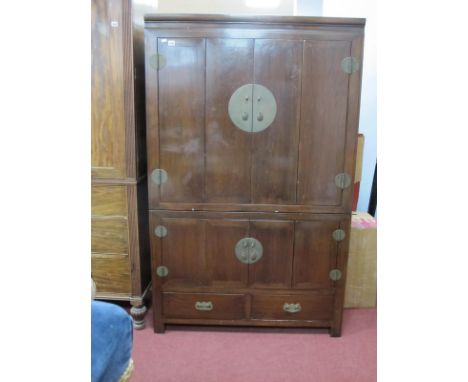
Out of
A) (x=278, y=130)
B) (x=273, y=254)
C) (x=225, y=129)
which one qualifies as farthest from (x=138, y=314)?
(x=278, y=130)

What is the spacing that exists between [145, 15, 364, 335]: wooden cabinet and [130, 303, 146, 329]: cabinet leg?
105 millimetres

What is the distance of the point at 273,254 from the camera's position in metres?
2.00

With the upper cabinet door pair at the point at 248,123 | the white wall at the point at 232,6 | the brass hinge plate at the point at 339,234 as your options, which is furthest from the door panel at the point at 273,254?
the white wall at the point at 232,6

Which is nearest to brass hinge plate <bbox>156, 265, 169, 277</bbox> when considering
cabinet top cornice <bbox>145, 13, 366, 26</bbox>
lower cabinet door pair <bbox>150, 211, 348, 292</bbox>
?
lower cabinet door pair <bbox>150, 211, 348, 292</bbox>

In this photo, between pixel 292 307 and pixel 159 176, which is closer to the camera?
pixel 159 176

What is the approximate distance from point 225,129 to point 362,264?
1.20 meters

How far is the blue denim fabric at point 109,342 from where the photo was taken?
107cm

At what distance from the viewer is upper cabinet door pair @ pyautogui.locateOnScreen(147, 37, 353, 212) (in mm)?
1784

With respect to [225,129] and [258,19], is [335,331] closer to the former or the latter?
[225,129]

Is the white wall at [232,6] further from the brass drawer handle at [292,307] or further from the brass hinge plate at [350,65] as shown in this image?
the brass drawer handle at [292,307]

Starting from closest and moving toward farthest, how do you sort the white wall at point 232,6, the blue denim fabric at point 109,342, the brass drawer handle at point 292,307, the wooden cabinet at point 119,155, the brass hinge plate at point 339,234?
1. the blue denim fabric at point 109,342
2. the wooden cabinet at point 119,155
3. the brass hinge plate at point 339,234
4. the brass drawer handle at point 292,307
5. the white wall at point 232,6
